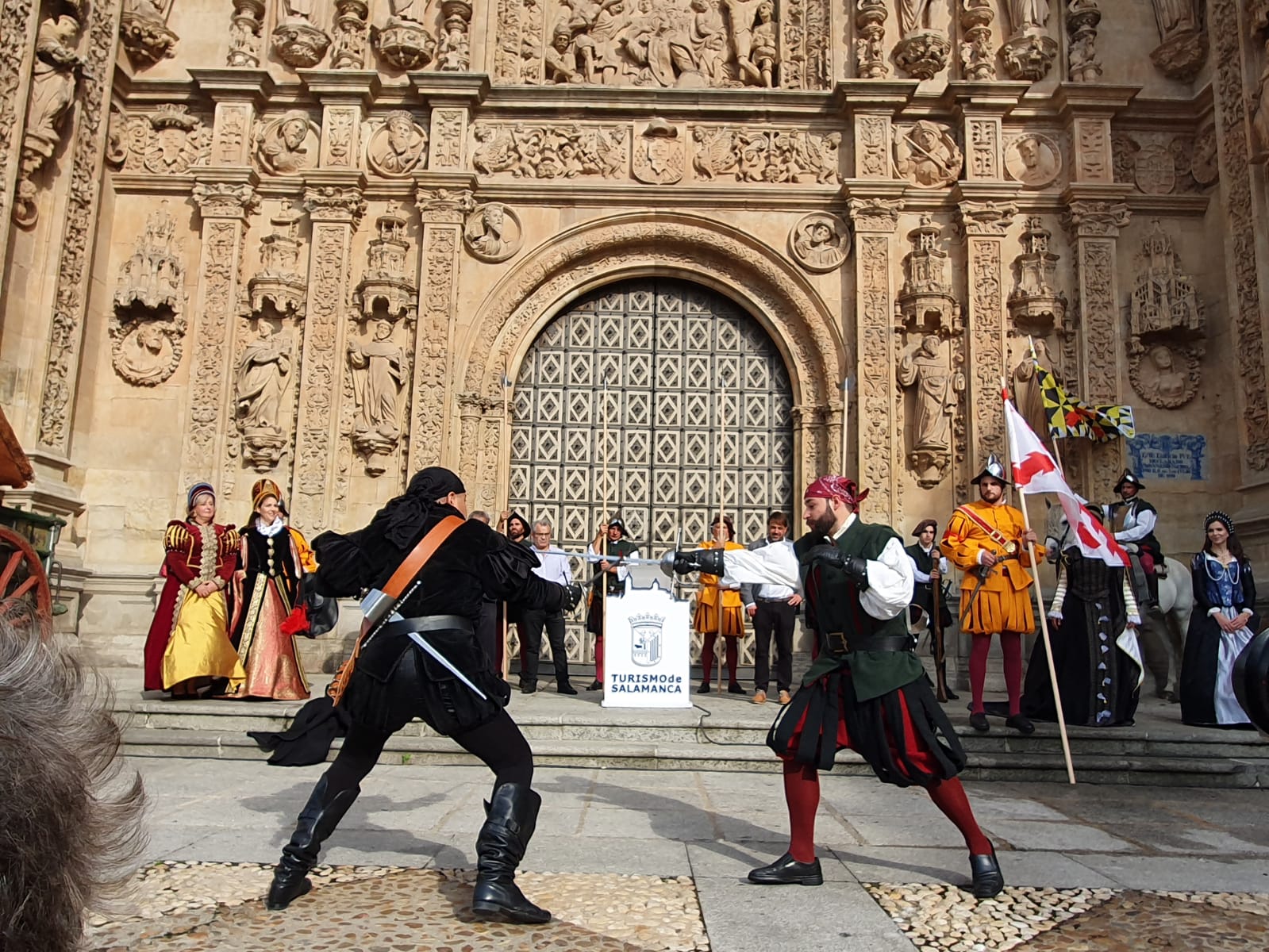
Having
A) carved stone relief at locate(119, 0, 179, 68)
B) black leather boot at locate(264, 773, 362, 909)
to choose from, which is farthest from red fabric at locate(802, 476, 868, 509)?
carved stone relief at locate(119, 0, 179, 68)

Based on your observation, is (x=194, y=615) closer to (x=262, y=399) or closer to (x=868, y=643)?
(x=262, y=399)

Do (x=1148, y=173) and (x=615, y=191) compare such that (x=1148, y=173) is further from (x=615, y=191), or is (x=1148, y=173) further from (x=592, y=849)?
(x=592, y=849)

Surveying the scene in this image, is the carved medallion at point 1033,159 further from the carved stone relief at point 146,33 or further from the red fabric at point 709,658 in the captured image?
the carved stone relief at point 146,33

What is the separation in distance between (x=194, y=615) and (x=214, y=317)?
524cm

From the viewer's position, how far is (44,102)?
10961mm

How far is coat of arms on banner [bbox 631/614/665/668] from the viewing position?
852cm

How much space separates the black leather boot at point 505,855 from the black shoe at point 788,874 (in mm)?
989

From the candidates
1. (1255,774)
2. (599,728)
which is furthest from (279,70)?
(1255,774)

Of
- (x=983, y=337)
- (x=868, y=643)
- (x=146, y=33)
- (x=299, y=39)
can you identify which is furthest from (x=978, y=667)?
(x=146, y=33)

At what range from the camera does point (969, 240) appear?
40.0 feet

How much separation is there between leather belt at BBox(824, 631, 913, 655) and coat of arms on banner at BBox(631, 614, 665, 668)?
4307mm

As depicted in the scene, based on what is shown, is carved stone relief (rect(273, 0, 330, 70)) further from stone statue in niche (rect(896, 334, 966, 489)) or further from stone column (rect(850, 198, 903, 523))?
stone statue in niche (rect(896, 334, 966, 489))

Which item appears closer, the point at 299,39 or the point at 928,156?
the point at 928,156

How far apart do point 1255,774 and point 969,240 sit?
289 inches
